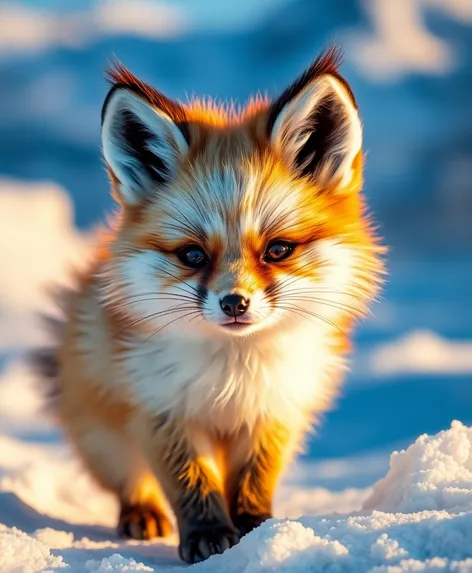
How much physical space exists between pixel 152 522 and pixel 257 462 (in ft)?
1.52

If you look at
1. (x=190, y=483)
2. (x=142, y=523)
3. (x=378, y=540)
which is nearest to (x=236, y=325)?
(x=190, y=483)

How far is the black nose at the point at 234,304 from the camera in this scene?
196 centimetres

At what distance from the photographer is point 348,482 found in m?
3.53

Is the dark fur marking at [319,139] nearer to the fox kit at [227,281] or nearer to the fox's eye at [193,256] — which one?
the fox kit at [227,281]

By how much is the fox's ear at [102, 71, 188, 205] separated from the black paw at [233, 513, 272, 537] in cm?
87

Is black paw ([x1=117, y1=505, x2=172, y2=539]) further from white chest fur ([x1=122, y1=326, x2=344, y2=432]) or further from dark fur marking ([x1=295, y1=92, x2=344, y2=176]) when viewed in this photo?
dark fur marking ([x1=295, y1=92, x2=344, y2=176])

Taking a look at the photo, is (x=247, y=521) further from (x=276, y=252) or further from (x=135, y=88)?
(x=135, y=88)

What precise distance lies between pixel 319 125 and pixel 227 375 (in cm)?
67

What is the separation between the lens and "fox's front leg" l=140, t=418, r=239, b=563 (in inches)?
87.4

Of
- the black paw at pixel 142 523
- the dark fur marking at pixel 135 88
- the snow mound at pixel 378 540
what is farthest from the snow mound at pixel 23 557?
the dark fur marking at pixel 135 88

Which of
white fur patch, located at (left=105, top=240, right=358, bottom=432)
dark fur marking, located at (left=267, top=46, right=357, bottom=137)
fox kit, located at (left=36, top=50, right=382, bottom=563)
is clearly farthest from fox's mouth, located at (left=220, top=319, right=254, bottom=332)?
dark fur marking, located at (left=267, top=46, right=357, bottom=137)

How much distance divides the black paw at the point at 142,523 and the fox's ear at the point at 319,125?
1.14 metres

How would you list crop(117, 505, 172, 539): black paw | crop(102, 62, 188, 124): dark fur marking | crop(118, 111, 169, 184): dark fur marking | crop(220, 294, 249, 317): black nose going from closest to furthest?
crop(220, 294, 249, 317): black nose → crop(102, 62, 188, 124): dark fur marking → crop(118, 111, 169, 184): dark fur marking → crop(117, 505, 172, 539): black paw

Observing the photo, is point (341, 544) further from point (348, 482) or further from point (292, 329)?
point (348, 482)
